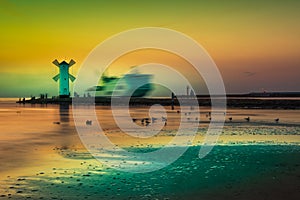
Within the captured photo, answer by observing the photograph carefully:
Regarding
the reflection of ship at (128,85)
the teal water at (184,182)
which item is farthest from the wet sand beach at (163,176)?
the reflection of ship at (128,85)

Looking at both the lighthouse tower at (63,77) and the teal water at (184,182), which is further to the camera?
the lighthouse tower at (63,77)

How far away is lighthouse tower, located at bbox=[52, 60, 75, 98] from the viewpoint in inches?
6412

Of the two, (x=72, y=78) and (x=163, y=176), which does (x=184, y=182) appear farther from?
(x=72, y=78)

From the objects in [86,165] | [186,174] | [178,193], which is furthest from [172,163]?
[178,193]

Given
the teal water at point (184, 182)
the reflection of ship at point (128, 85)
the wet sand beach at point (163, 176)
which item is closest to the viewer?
the teal water at point (184, 182)

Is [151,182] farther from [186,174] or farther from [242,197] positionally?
[242,197]

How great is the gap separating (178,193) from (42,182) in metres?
5.14

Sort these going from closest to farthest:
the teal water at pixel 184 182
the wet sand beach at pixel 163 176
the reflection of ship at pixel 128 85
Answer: the teal water at pixel 184 182 < the wet sand beach at pixel 163 176 < the reflection of ship at pixel 128 85

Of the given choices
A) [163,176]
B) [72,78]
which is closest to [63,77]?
[72,78]

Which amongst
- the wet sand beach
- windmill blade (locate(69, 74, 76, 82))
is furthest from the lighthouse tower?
the wet sand beach

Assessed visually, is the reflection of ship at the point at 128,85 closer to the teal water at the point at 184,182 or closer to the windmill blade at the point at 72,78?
the windmill blade at the point at 72,78

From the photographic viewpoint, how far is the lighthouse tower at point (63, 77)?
16288 centimetres

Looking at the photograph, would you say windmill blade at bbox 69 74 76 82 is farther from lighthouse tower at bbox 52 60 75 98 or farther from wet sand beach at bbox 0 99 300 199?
wet sand beach at bbox 0 99 300 199

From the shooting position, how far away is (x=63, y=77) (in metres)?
168
